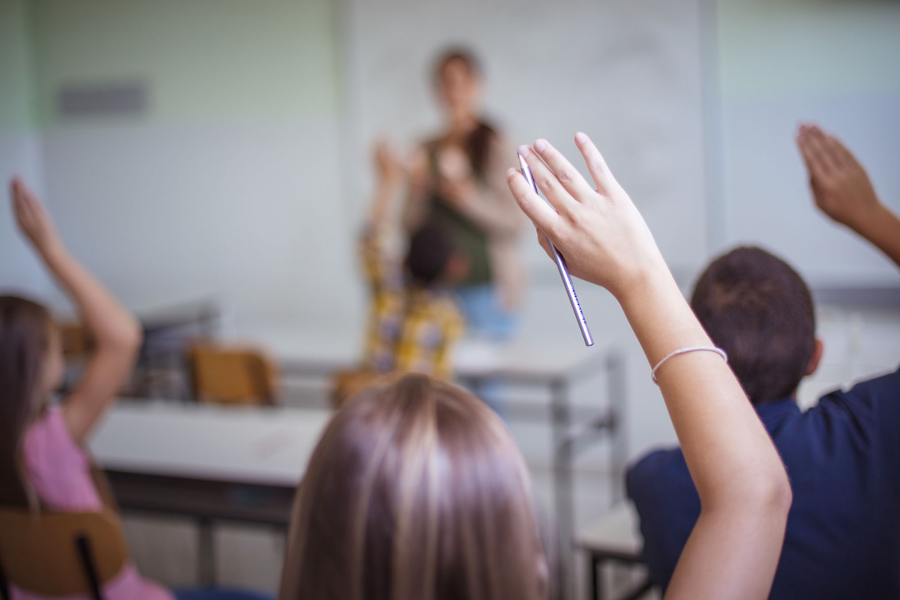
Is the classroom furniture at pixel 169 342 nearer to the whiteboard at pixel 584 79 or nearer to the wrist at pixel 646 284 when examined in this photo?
the whiteboard at pixel 584 79

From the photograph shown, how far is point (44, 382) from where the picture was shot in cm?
145

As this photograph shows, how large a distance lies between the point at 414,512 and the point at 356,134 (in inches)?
164

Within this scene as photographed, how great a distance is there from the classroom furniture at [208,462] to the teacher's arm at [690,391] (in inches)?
54.7

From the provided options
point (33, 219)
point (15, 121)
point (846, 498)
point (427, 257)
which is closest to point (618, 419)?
point (427, 257)

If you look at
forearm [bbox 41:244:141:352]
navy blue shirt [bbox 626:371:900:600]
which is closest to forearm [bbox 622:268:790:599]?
navy blue shirt [bbox 626:371:900:600]

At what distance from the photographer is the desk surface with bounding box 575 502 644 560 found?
162 centimetres

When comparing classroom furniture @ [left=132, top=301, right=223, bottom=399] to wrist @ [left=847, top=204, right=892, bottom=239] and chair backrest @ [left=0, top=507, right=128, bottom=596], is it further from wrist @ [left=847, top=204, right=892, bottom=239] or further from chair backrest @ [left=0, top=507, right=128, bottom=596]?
wrist @ [left=847, top=204, right=892, bottom=239]

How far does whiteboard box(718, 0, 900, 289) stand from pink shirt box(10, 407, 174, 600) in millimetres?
2976

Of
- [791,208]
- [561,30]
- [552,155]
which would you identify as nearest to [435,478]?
[552,155]

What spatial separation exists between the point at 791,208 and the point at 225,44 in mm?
3433

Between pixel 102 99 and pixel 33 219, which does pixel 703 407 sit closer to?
pixel 33 219

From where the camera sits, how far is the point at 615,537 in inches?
65.9

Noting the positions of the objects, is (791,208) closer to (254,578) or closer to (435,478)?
(254,578)

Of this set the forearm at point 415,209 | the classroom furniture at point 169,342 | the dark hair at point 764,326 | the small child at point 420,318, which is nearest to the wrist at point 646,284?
the dark hair at point 764,326
